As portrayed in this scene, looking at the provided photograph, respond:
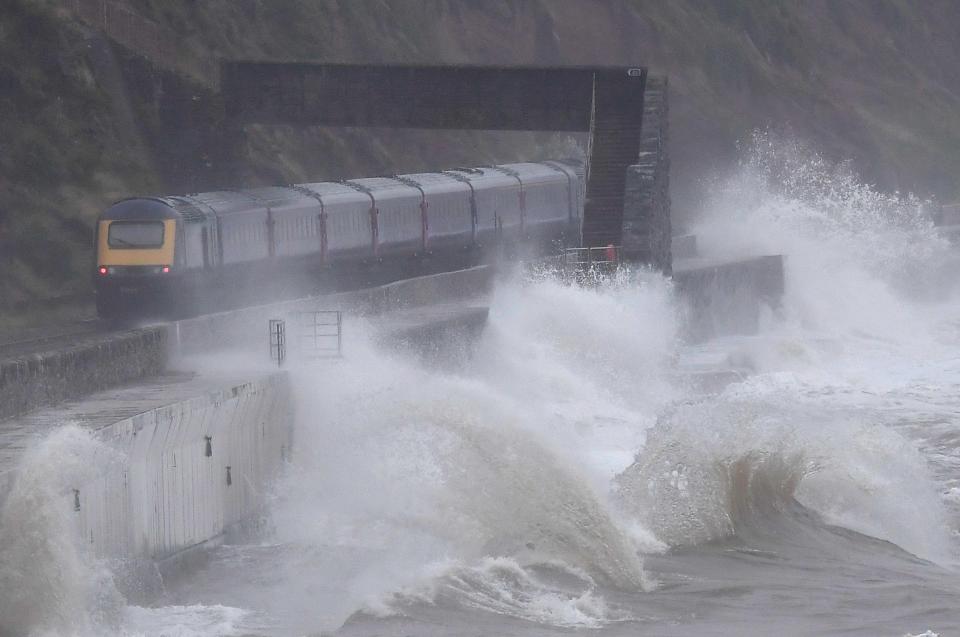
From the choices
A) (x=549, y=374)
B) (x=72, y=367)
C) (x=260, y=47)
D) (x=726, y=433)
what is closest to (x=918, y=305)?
(x=260, y=47)

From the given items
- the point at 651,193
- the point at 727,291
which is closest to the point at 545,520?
the point at 651,193

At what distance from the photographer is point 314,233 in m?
27.2

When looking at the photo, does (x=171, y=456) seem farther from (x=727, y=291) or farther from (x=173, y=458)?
(x=727, y=291)

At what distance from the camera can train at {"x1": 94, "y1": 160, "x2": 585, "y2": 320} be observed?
73.0ft

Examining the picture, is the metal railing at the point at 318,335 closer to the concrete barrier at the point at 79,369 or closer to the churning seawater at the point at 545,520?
the churning seawater at the point at 545,520

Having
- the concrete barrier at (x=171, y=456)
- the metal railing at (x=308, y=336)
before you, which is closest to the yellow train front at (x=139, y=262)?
the metal railing at (x=308, y=336)

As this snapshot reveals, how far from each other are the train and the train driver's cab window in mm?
14

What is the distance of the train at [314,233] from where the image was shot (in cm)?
2227

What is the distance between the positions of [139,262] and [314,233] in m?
5.46

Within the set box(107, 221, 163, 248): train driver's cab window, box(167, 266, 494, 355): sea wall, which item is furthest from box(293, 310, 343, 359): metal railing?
box(107, 221, 163, 248): train driver's cab window

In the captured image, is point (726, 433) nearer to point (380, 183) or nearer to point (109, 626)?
point (109, 626)

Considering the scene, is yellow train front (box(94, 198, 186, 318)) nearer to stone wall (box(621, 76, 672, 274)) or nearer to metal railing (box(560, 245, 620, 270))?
metal railing (box(560, 245, 620, 270))

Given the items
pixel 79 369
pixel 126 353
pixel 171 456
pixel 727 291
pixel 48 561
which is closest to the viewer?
pixel 48 561

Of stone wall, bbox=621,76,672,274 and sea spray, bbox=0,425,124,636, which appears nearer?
sea spray, bbox=0,425,124,636
